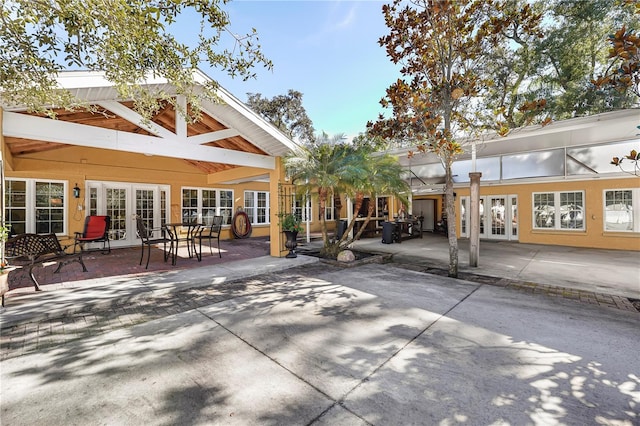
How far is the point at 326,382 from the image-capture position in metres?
2.44

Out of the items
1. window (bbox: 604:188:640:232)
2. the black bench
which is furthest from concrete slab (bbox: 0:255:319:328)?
window (bbox: 604:188:640:232)

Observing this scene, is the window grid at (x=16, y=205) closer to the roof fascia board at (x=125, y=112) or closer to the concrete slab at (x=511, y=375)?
the roof fascia board at (x=125, y=112)

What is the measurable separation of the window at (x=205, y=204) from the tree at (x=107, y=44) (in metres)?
7.63

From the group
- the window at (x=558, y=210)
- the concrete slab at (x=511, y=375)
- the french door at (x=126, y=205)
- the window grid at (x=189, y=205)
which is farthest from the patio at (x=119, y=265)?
the window at (x=558, y=210)

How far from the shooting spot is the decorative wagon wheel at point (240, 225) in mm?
12656

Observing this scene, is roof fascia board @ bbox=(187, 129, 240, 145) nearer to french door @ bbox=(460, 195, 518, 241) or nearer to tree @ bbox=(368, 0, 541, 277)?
tree @ bbox=(368, 0, 541, 277)

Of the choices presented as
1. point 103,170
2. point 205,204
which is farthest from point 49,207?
point 205,204

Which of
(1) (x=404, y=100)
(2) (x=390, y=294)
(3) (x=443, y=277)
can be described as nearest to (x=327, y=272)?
(2) (x=390, y=294)

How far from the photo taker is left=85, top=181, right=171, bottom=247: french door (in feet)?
31.2

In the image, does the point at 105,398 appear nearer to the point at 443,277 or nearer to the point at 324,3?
the point at 443,277

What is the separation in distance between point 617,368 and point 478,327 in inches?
47.8

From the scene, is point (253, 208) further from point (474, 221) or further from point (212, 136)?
point (474, 221)

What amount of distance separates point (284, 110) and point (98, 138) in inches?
790

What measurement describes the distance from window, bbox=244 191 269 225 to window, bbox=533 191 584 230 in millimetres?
12421
